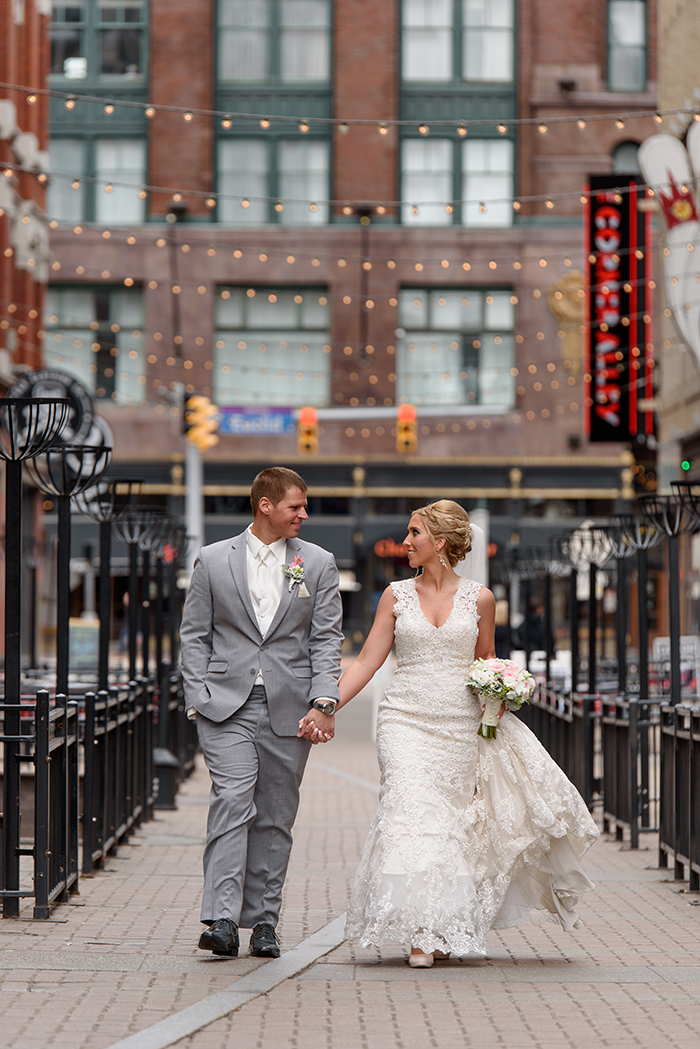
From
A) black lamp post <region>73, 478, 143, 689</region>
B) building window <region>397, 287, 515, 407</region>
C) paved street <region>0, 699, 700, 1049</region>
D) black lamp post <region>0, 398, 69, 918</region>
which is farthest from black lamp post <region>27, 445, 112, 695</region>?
building window <region>397, 287, 515, 407</region>

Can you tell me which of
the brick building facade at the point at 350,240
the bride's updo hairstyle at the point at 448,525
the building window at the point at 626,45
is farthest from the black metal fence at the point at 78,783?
the building window at the point at 626,45

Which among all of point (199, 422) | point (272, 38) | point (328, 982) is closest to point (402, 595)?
point (328, 982)

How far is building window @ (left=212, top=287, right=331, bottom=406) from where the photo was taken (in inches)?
1768

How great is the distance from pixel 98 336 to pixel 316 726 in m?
38.6

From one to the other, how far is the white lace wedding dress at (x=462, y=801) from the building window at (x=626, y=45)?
3997 cm

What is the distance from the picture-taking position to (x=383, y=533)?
45.1 metres

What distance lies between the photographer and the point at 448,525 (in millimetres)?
7902

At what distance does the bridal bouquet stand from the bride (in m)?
0.09

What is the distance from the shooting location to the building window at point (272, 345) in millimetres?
44906

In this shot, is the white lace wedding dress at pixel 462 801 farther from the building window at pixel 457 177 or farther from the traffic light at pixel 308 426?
the building window at pixel 457 177

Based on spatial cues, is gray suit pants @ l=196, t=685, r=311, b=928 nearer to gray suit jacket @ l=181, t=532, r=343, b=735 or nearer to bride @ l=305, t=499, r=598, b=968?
gray suit jacket @ l=181, t=532, r=343, b=735

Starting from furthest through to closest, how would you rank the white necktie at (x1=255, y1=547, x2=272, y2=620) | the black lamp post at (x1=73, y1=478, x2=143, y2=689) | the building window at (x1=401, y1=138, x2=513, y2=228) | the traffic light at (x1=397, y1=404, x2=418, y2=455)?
the building window at (x1=401, y1=138, x2=513, y2=228) → the traffic light at (x1=397, y1=404, x2=418, y2=455) → the black lamp post at (x1=73, y1=478, x2=143, y2=689) → the white necktie at (x1=255, y1=547, x2=272, y2=620)

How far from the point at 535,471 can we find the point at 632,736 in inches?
1282

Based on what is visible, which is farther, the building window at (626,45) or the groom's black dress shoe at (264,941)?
the building window at (626,45)
